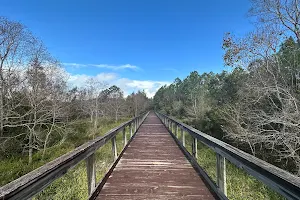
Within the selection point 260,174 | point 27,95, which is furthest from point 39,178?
point 27,95

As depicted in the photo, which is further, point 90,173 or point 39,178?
point 90,173

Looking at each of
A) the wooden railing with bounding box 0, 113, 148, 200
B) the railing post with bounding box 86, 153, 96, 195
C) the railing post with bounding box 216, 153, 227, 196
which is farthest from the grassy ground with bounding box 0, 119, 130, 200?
the railing post with bounding box 216, 153, 227, 196

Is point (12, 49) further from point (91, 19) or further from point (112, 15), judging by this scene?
point (112, 15)

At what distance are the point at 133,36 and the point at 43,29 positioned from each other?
7930 mm

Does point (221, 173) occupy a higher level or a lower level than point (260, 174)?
lower

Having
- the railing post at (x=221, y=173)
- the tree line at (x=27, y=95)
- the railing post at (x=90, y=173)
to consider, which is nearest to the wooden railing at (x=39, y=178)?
the railing post at (x=90, y=173)

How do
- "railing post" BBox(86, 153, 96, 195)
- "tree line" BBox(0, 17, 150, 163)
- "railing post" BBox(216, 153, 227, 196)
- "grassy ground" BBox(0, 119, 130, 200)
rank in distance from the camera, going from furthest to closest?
"tree line" BBox(0, 17, 150, 163)
"grassy ground" BBox(0, 119, 130, 200)
"railing post" BBox(86, 153, 96, 195)
"railing post" BBox(216, 153, 227, 196)

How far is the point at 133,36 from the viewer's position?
1912 centimetres

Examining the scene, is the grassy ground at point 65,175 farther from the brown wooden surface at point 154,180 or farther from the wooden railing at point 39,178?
the wooden railing at point 39,178

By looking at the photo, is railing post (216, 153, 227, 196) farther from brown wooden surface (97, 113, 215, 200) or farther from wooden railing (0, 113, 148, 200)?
wooden railing (0, 113, 148, 200)

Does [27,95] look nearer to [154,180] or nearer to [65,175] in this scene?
[65,175]

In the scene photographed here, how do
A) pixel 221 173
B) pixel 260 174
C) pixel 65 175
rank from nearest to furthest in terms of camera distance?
pixel 260 174 < pixel 221 173 < pixel 65 175

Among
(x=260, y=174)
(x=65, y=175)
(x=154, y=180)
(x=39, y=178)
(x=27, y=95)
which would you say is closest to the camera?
(x=39, y=178)

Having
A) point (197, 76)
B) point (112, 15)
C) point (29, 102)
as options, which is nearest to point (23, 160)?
point (29, 102)
